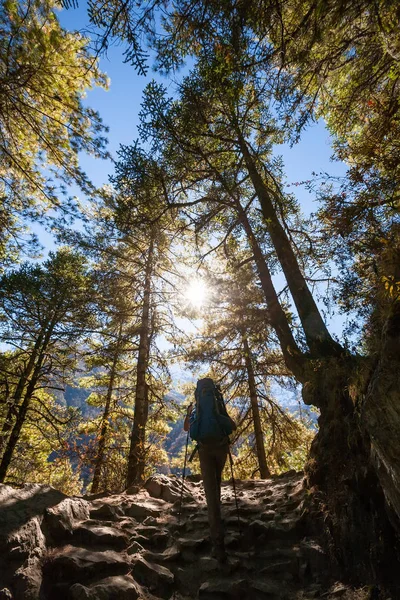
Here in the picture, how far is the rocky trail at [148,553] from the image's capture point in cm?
316

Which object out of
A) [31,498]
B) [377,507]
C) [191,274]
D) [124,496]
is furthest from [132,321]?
[377,507]

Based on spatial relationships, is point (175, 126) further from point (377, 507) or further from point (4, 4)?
point (377, 507)

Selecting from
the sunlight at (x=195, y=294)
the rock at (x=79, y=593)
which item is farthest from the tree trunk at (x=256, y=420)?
the rock at (x=79, y=593)

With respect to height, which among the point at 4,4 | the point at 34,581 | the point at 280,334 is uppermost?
the point at 4,4

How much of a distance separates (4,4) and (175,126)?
14.0ft

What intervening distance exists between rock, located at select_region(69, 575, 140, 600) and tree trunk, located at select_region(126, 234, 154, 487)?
223 inches

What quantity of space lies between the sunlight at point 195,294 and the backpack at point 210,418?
605cm

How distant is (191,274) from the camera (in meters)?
11.3

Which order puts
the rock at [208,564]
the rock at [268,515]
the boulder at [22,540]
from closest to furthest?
the boulder at [22,540] < the rock at [208,564] < the rock at [268,515]

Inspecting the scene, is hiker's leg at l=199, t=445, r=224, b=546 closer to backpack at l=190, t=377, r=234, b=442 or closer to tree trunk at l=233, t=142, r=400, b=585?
backpack at l=190, t=377, r=234, b=442

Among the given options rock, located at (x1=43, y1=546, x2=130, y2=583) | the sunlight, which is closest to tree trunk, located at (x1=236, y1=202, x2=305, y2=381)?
the sunlight

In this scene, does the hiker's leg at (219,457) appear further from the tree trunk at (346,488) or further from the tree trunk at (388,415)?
the tree trunk at (388,415)

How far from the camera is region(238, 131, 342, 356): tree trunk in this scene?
6625mm

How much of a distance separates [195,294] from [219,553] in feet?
26.9
